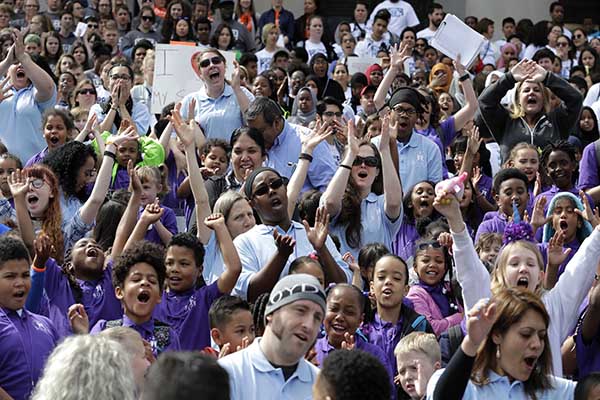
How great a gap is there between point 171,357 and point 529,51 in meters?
15.1

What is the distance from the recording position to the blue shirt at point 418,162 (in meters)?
10.0

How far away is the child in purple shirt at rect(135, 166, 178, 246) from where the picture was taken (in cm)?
852

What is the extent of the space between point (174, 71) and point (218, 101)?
1733 mm

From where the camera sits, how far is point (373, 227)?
9.08 metres

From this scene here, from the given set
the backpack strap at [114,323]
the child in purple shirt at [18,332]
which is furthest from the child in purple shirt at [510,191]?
the child in purple shirt at [18,332]

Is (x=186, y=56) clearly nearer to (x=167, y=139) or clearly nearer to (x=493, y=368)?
(x=167, y=139)

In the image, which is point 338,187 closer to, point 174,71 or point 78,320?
point 78,320

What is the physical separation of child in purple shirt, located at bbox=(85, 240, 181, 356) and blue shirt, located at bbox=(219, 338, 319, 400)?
1386 mm

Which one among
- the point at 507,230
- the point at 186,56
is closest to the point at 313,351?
the point at 507,230

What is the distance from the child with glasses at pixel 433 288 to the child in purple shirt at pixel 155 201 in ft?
5.32

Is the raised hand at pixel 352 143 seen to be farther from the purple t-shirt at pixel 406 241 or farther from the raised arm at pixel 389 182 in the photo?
the purple t-shirt at pixel 406 241

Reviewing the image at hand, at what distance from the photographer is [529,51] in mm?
18312

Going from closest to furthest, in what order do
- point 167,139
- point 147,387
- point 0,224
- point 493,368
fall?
point 147,387 → point 493,368 → point 0,224 → point 167,139

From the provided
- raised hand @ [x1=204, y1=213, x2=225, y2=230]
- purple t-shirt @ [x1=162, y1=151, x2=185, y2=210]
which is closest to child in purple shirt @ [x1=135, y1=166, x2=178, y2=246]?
purple t-shirt @ [x1=162, y1=151, x2=185, y2=210]
